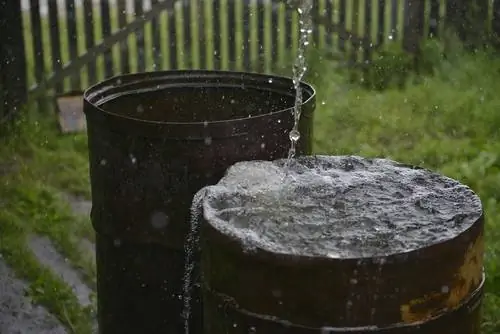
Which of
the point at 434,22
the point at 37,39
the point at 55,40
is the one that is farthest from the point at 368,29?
the point at 37,39

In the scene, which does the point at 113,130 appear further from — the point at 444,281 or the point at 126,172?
the point at 444,281

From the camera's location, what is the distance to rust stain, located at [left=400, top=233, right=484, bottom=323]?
5.87 ft

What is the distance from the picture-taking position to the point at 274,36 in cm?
731

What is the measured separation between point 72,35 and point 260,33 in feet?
5.65

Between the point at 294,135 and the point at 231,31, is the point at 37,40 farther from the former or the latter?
the point at 294,135

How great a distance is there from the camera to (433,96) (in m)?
6.71

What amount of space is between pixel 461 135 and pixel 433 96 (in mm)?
782

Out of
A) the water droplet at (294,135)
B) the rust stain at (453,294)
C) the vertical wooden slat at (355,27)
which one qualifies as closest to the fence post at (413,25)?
the vertical wooden slat at (355,27)

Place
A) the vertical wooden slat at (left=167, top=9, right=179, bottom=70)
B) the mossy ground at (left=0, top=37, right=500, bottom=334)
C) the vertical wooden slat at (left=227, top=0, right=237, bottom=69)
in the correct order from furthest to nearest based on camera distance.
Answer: the vertical wooden slat at (left=227, top=0, right=237, bottom=69) → the vertical wooden slat at (left=167, top=9, right=179, bottom=70) → the mossy ground at (left=0, top=37, right=500, bottom=334)

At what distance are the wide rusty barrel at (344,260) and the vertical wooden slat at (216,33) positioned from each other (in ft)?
16.8

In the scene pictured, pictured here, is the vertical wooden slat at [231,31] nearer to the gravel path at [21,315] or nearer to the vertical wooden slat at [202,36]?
the vertical wooden slat at [202,36]

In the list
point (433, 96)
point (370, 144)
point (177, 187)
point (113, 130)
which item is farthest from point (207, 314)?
point (433, 96)

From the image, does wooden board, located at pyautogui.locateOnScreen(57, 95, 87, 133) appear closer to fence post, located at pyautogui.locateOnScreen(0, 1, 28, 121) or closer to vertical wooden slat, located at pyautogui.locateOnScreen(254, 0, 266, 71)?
fence post, located at pyautogui.locateOnScreen(0, 1, 28, 121)

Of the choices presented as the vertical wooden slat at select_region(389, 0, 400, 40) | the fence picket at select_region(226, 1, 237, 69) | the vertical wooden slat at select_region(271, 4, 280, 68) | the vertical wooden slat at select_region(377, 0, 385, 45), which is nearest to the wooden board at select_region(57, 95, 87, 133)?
the fence picket at select_region(226, 1, 237, 69)
